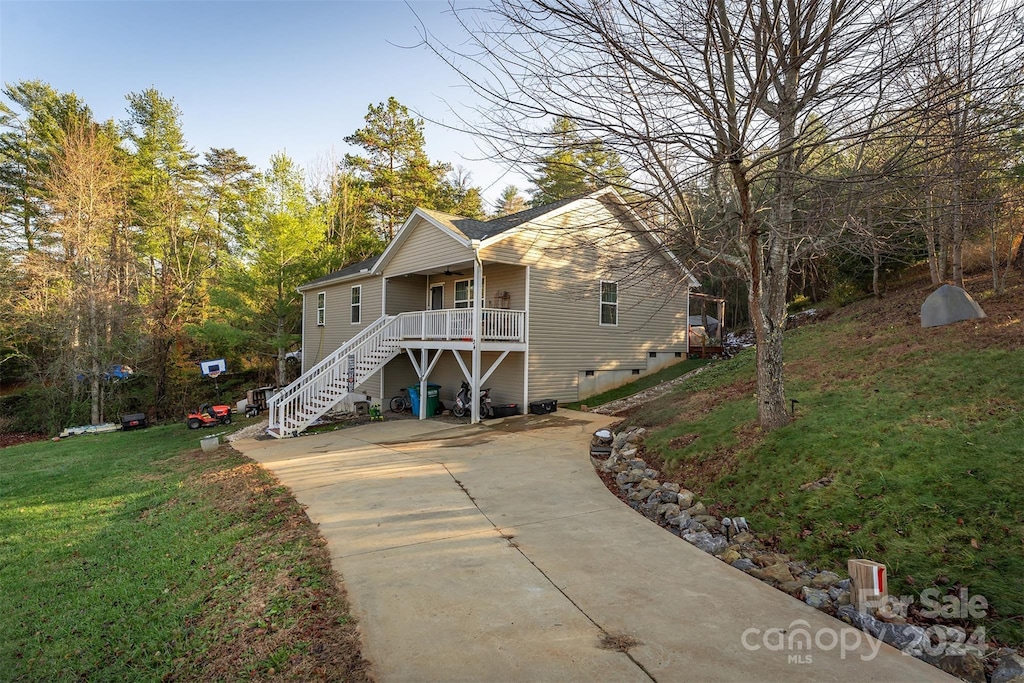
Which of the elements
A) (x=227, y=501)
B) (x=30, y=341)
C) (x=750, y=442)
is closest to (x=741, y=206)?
(x=750, y=442)

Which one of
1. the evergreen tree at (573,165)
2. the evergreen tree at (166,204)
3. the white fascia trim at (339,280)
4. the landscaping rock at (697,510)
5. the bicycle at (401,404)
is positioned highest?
the evergreen tree at (166,204)

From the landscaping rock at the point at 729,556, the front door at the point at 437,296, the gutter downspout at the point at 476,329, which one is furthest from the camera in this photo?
the front door at the point at 437,296

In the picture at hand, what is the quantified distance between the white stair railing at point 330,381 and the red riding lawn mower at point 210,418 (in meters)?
2.11

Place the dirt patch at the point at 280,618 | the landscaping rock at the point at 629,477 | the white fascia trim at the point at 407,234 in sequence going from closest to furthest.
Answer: the dirt patch at the point at 280,618 < the landscaping rock at the point at 629,477 < the white fascia trim at the point at 407,234

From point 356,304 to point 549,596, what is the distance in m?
16.2

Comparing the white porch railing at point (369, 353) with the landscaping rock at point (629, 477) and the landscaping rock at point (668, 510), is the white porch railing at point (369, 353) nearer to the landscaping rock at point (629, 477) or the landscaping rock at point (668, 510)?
the landscaping rock at point (629, 477)

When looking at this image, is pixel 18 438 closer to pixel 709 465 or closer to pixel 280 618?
pixel 280 618

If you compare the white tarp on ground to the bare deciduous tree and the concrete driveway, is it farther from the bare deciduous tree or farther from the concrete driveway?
the concrete driveway

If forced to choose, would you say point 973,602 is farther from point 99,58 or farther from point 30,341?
point 30,341

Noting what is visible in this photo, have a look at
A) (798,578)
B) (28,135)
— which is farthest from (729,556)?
(28,135)

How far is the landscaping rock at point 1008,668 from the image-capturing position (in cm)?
266

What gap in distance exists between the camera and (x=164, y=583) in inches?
170

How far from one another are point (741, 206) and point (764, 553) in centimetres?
351

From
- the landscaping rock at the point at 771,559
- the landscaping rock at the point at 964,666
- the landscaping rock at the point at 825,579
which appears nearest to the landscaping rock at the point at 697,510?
the landscaping rock at the point at 771,559
